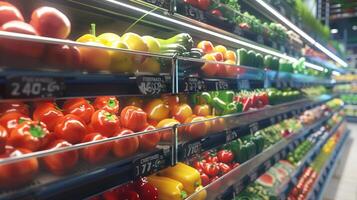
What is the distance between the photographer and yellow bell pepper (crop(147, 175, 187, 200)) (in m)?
1.47

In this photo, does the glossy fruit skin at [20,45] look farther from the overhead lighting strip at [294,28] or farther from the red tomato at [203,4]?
the overhead lighting strip at [294,28]

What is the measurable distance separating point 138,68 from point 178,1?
15.8 inches

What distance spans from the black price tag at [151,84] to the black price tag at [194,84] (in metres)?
0.18

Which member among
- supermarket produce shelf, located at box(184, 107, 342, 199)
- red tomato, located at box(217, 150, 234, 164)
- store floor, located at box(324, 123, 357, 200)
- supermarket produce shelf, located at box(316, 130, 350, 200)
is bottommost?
store floor, located at box(324, 123, 357, 200)

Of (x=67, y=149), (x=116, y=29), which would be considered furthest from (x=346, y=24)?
(x=67, y=149)

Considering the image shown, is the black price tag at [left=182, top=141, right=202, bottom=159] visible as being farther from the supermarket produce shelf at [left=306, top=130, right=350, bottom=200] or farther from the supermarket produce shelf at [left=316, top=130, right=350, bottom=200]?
the supermarket produce shelf at [left=316, top=130, right=350, bottom=200]

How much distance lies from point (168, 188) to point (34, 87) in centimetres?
88

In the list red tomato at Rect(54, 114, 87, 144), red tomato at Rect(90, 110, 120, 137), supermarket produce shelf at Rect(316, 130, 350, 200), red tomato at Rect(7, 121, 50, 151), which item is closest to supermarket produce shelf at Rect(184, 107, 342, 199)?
red tomato at Rect(90, 110, 120, 137)

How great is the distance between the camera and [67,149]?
0.88m

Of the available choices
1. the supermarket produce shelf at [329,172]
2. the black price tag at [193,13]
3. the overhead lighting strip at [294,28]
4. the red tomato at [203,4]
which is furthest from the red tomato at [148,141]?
the supermarket produce shelf at [329,172]

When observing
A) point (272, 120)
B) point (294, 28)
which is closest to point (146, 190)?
point (272, 120)

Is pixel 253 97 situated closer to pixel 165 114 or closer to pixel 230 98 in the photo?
pixel 230 98

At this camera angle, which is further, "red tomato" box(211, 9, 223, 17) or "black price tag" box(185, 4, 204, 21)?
"red tomato" box(211, 9, 223, 17)

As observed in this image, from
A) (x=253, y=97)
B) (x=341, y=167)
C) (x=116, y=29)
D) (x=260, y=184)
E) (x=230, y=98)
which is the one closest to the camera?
(x=116, y=29)
